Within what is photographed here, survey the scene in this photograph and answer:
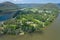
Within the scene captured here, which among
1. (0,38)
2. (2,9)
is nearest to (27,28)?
(0,38)

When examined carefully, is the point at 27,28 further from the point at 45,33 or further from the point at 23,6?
the point at 23,6

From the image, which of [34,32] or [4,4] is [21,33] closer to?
[34,32]

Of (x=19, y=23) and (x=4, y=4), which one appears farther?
(x=4, y=4)

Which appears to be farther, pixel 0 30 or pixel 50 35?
pixel 0 30

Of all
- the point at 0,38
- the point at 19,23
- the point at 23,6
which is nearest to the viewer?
the point at 0,38

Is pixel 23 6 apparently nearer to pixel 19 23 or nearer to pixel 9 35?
pixel 19 23

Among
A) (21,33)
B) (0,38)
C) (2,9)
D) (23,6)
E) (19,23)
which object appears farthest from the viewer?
(23,6)

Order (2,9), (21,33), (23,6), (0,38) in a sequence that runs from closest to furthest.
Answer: (0,38)
(21,33)
(2,9)
(23,6)

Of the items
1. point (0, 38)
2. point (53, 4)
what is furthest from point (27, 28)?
point (53, 4)
